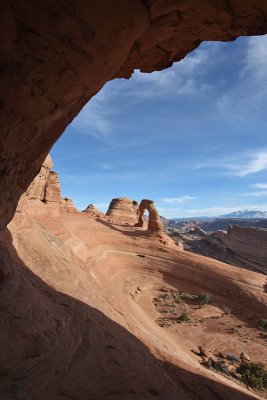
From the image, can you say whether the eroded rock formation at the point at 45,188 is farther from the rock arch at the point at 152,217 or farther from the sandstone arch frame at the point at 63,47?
the rock arch at the point at 152,217

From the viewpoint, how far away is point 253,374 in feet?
44.0

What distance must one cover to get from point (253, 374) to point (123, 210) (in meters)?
37.5

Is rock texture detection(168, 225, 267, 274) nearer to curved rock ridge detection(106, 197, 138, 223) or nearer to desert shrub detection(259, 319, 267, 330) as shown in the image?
curved rock ridge detection(106, 197, 138, 223)

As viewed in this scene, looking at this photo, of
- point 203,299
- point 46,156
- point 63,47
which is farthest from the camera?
point 203,299

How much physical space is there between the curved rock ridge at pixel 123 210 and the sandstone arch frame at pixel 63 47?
132ft

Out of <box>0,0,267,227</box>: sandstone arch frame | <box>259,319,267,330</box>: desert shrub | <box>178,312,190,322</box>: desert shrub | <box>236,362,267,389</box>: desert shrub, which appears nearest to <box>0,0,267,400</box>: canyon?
<box>0,0,267,227</box>: sandstone arch frame

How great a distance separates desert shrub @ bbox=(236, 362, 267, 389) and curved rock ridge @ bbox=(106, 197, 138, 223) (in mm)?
34312

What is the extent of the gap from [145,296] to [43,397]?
19.6 metres

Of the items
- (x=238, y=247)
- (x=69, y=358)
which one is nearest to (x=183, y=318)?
(x=69, y=358)

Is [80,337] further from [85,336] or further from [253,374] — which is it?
[253,374]

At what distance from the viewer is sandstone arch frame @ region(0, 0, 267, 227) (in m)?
5.71

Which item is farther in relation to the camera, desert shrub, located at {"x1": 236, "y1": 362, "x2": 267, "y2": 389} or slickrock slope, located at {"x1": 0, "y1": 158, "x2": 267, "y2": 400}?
desert shrub, located at {"x1": 236, "y1": 362, "x2": 267, "y2": 389}

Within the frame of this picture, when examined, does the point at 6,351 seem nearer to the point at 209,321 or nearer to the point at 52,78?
the point at 52,78

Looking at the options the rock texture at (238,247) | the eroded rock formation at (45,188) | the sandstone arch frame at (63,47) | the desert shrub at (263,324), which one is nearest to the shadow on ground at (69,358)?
the sandstone arch frame at (63,47)
